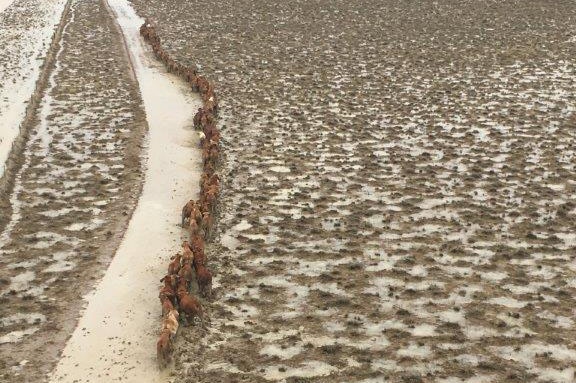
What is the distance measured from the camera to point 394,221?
14500 millimetres

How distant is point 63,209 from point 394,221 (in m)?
8.27

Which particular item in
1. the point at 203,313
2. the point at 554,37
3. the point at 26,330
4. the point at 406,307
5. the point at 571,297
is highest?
the point at 554,37

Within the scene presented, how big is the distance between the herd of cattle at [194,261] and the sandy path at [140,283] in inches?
16.7

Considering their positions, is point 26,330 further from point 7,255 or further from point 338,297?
point 338,297

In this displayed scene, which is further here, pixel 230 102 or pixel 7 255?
pixel 230 102

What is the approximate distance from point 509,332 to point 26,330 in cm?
856

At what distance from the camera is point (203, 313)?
11.3 metres

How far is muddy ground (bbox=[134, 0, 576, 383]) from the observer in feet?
33.7

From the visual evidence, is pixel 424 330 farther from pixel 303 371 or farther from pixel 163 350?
pixel 163 350

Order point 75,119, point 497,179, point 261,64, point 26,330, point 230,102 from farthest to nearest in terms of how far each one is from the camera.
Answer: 1. point 261,64
2. point 230,102
3. point 75,119
4. point 497,179
5. point 26,330

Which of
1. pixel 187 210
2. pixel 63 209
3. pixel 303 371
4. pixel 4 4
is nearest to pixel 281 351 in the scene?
pixel 303 371

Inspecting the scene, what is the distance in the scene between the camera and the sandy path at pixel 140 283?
9961 mm

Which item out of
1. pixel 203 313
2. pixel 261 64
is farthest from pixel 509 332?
pixel 261 64

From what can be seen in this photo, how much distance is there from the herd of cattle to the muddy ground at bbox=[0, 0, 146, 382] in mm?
1775
